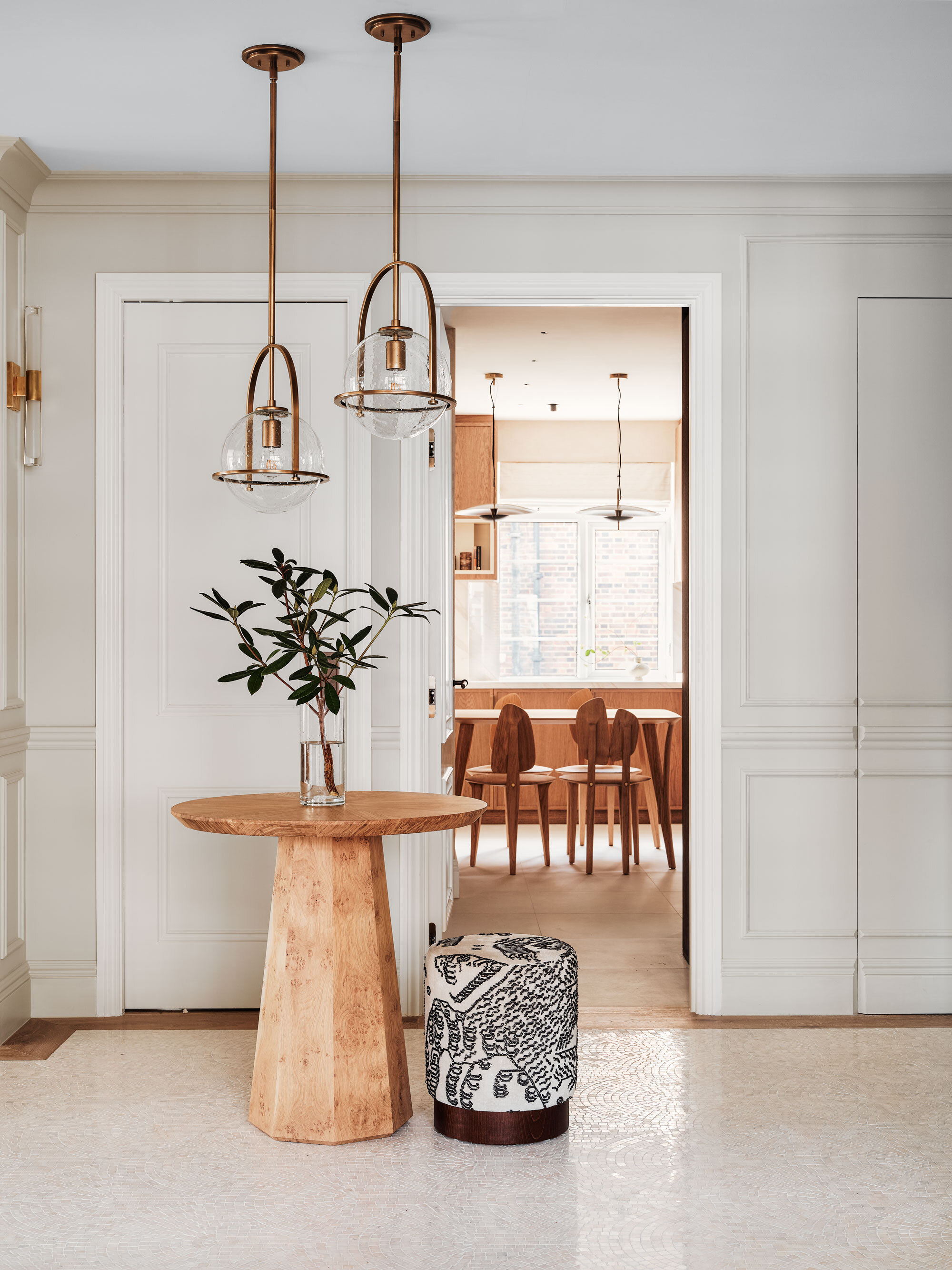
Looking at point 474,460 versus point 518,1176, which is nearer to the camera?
point 518,1176

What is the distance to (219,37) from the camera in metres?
2.74

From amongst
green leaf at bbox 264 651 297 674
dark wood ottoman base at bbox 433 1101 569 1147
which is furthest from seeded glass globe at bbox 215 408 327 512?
dark wood ottoman base at bbox 433 1101 569 1147

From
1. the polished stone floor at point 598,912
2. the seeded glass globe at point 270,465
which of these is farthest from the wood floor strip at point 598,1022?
the seeded glass globe at point 270,465

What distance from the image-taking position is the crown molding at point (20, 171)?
330cm

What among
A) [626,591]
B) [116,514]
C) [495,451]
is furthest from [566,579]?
[116,514]

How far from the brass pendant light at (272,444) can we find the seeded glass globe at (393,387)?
0.25m

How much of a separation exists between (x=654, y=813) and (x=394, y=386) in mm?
4515

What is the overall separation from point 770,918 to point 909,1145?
41.0 inches

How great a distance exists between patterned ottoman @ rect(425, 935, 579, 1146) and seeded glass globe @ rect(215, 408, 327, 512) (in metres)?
1.26

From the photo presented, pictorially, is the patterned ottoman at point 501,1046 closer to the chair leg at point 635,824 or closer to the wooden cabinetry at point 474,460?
the chair leg at point 635,824

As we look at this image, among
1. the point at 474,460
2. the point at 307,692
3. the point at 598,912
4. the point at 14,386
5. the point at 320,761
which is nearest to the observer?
the point at 307,692

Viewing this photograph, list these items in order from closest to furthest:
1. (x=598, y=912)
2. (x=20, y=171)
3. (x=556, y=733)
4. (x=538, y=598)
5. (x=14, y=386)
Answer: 1. (x=20, y=171)
2. (x=14, y=386)
3. (x=598, y=912)
4. (x=556, y=733)
5. (x=538, y=598)

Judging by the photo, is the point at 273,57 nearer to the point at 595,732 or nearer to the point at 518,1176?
the point at 518,1176

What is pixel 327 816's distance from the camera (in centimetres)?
262
